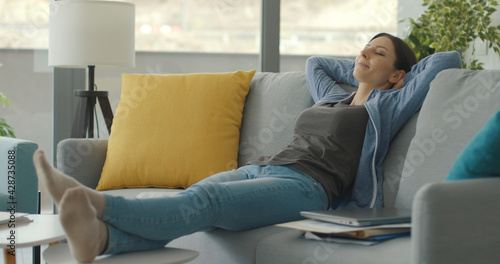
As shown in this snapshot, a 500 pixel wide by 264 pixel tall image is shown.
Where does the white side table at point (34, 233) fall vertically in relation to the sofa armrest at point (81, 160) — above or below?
below

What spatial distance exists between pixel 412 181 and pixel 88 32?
187 centimetres

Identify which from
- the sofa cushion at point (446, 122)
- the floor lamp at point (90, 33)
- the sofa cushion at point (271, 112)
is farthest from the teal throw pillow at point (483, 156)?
the floor lamp at point (90, 33)

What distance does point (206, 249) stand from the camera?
71.0 inches

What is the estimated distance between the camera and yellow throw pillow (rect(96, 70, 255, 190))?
98.2 inches

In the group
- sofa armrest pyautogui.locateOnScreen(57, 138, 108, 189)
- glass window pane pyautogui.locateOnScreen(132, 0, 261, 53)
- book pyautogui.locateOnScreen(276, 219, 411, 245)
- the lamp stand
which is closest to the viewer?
book pyautogui.locateOnScreen(276, 219, 411, 245)

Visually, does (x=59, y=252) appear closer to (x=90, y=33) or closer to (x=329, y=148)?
(x=329, y=148)

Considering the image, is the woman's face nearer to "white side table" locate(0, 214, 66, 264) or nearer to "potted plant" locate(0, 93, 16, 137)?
"white side table" locate(0, 214, 66, 264)

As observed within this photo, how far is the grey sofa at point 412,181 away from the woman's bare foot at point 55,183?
1.69 ft

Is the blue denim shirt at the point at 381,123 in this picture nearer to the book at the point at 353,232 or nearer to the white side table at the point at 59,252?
the book at the point at 353,232

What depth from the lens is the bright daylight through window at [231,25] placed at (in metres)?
3.74

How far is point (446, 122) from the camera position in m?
1.75

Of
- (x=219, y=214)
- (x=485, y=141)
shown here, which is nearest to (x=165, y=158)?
(x=219, y=214)

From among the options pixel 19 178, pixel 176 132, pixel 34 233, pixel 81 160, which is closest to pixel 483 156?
pixel 34 233

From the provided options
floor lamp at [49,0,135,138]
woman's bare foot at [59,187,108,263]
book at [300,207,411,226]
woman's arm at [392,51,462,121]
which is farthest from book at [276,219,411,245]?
floor lamp at [49,0,135,138]
